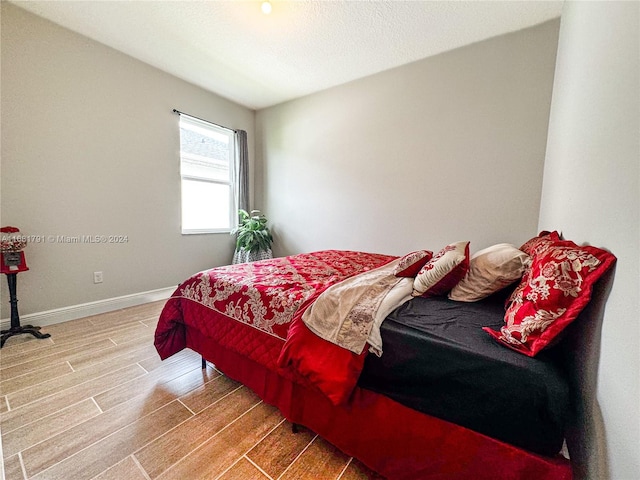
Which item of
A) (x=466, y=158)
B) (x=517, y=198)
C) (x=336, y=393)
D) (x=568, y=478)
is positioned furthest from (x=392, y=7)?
(x=568, y=478)

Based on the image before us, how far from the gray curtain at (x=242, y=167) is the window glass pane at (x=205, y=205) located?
0.63 ft

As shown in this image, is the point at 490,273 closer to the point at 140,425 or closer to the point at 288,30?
the point at 140,425

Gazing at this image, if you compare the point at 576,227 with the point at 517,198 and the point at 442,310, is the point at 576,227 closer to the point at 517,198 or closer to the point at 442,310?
the point at 442,310

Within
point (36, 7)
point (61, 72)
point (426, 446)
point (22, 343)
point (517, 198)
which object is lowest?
point (22, 343)


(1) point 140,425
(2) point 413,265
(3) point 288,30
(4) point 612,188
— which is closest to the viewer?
(4) point 612,188

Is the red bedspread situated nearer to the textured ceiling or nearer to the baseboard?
the baseboard

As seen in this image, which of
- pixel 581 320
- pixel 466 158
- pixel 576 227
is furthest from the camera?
pixel 466 158

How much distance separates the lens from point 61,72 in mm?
2430

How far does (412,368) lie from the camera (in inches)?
39.1

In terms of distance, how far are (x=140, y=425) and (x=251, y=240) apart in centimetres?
271

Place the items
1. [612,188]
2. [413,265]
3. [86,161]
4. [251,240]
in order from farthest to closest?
[251,240] → [86,161] → [413,265] → [612,188]

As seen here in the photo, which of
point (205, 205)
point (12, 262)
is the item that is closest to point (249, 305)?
point (12, 262)

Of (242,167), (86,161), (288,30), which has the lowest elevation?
A: (86,161)

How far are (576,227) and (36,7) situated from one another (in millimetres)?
4218
